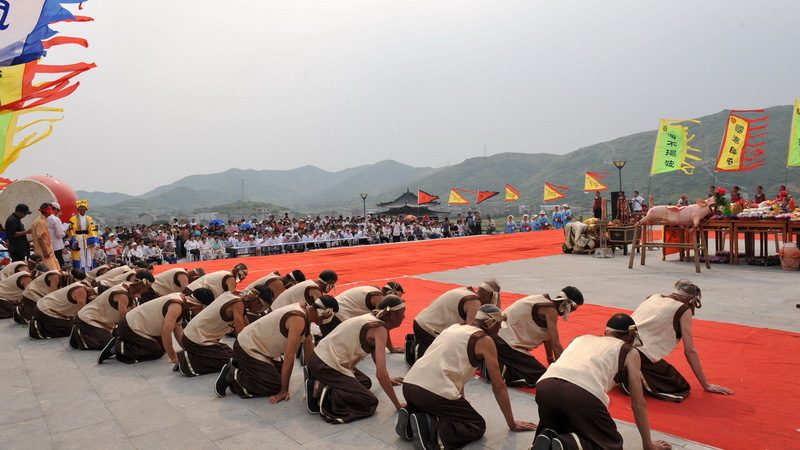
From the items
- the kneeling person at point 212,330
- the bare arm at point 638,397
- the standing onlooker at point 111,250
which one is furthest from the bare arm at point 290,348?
the standing onlooker at point 111,250

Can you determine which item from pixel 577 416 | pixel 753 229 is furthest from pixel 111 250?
pixel 753 229

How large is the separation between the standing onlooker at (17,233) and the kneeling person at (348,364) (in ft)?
24.0

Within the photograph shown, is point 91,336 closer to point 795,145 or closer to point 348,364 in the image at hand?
point 348,364

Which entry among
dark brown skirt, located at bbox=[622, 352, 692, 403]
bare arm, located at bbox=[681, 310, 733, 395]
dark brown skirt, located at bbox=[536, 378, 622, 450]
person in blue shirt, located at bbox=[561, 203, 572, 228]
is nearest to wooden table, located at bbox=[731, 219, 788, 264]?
bare arm, located at bbox=[681, 310, 733, 395]

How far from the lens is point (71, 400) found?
4551 millimetres

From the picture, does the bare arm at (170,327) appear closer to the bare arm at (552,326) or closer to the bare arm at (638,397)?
the bare arm at (552,326)

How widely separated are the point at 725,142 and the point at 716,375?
38.3 feet

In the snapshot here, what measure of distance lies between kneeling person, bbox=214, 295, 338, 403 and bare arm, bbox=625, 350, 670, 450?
7.61 ft

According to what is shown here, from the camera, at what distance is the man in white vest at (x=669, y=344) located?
13.2 feet

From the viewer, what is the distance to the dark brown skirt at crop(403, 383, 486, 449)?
3.32 m

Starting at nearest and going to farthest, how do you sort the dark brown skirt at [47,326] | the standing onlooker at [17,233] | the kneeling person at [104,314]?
the kneeling person at [104,314] < the dark brown skirt at [47,326] < the standing onlooker at [17,233]

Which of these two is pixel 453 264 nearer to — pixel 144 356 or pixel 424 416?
pixel 144 356

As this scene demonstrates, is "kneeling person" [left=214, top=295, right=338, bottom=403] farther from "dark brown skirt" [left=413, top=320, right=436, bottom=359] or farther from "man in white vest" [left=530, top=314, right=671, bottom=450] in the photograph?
"man in white vest" [left=530, top=314, right=671, bottom=450]

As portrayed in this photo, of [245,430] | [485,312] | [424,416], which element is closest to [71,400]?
[245,430]
